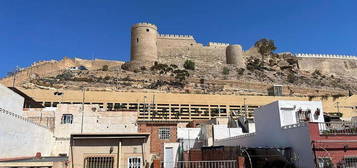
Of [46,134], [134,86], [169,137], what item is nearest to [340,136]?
[169,137]

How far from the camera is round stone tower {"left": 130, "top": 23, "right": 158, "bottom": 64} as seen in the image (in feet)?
187

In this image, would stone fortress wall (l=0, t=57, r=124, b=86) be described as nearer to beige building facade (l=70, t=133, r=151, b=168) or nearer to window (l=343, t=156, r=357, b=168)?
beige building facade (l=70, t=133, r=151, b=168)

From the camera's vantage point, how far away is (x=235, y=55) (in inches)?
2625

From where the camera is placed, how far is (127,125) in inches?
1024

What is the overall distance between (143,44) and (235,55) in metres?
22.1

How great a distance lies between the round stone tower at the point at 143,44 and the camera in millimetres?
56906

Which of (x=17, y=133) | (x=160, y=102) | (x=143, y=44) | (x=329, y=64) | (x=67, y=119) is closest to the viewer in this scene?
(x=17, y=133)

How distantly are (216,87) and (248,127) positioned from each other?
25805mm

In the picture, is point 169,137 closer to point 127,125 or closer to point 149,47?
point 127,125

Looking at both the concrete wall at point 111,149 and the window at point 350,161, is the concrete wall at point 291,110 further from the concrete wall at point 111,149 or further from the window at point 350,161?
the concrete wall at point 111,149

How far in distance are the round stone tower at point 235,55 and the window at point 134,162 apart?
180 ft

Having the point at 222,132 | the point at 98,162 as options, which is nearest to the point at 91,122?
the point at 222,132

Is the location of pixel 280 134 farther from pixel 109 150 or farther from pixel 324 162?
pixel 109 150

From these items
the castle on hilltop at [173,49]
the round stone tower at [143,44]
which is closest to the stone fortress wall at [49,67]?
the round stone tower at [143,44]
